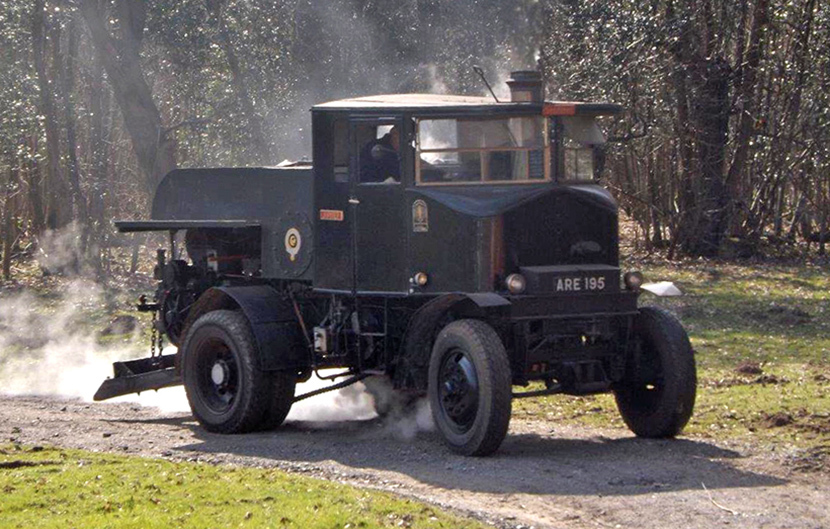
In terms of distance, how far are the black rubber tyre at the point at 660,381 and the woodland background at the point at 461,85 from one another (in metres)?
13.2

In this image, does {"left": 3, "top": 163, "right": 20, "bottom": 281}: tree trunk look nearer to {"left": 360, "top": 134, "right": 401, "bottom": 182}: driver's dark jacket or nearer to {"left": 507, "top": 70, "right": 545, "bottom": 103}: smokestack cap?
{"left": 360, "top": 134, "right": 401, "bottom": 182}: driver's dark jacket

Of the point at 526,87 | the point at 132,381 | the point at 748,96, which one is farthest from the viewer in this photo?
the point at 748,96

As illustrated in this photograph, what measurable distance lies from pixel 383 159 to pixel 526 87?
133 centimetres

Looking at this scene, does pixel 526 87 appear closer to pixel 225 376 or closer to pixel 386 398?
pixel 386 398

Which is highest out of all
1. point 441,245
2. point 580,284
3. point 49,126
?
point 49,126

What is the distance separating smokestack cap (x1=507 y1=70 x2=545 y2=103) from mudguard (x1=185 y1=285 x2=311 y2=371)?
2.89 metres

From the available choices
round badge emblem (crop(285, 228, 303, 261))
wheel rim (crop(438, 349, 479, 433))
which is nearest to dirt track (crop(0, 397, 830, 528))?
wheel rim (crop(438, 349, 479, 433))

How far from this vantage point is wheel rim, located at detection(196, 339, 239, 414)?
12523mm

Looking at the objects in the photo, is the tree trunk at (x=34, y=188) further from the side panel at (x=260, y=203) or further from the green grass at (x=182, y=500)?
the green grass at (x=182, y=500)

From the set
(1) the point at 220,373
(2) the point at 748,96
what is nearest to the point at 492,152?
(1) the point at 220,373

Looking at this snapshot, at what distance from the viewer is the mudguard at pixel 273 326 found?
12.1 metres

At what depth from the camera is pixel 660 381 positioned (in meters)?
11.1

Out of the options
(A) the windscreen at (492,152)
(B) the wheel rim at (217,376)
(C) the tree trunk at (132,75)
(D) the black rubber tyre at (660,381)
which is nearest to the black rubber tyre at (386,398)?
(B) the wheel rim at (217,376)

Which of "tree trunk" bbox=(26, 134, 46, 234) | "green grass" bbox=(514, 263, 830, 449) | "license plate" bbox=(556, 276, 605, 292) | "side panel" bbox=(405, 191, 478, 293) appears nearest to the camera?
"license plate" bbox=(556, 276, 605, 292)
